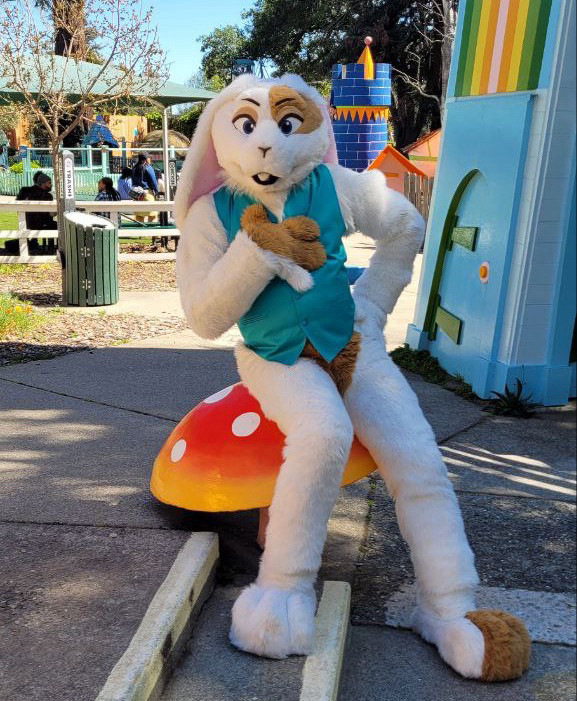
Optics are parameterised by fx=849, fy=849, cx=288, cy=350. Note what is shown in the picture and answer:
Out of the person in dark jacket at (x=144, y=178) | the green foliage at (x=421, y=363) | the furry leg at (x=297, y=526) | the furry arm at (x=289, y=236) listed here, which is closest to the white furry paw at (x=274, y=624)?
the furry leg at (x=297, y=526)

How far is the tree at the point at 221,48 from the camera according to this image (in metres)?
42.6

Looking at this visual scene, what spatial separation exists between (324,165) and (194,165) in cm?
48

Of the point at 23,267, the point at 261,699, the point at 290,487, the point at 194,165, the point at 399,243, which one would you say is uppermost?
the point at 194,165

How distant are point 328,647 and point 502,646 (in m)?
0.51

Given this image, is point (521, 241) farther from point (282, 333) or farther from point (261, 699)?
point (261, 699)

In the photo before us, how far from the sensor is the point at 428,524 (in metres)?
2.72

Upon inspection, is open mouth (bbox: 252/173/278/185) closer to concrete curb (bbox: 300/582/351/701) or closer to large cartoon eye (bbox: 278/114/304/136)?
large cartoon eye (bbox: 278/114/304/136)

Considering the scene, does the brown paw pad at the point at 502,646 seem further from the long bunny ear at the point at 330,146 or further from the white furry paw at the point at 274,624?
the long bunny ear at the point at 330,146

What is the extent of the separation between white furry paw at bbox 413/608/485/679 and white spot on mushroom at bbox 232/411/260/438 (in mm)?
893

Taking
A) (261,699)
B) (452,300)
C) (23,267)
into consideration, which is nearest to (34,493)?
(261,699)

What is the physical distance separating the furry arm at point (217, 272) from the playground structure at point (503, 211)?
7.95 ft

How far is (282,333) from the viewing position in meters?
2.92

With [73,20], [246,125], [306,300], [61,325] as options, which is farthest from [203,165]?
[73,20]

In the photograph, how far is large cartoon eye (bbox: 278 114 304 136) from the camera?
9.80 feet
